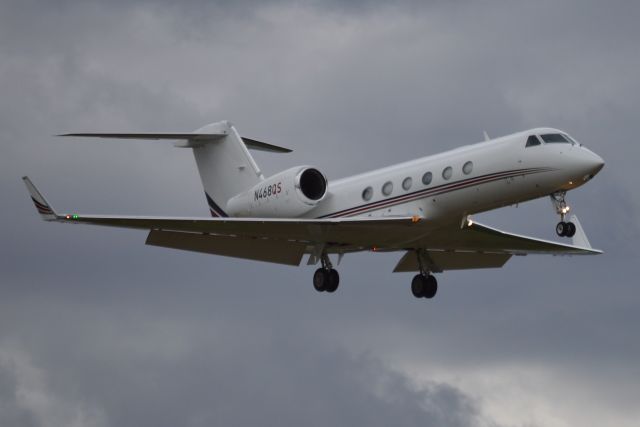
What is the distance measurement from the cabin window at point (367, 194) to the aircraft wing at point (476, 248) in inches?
69.8

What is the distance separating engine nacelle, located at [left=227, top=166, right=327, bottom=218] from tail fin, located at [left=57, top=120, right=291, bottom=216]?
229 centimetres

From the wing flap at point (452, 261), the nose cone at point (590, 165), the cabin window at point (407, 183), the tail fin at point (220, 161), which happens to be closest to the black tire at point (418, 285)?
the wing flap at point (452, 261)

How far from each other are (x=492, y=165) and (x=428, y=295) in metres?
6.40

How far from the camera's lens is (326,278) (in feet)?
115

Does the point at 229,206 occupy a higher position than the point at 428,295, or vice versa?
the point at 229,206

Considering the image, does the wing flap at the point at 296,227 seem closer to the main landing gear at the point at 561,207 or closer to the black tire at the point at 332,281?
the black tire at the point at 332,281

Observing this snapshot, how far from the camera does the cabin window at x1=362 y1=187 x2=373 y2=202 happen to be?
3336 centimetres

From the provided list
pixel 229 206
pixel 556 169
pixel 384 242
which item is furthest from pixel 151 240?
pixel 556 169

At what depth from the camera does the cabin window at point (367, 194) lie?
33.4 meters

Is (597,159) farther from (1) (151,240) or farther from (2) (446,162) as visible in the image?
(1) (151,240)

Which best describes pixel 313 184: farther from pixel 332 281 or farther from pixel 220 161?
pixel 220 161

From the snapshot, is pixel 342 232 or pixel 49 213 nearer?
pixel 49 213

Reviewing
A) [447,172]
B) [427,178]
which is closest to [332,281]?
[427,178]

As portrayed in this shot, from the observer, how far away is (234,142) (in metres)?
38.2
